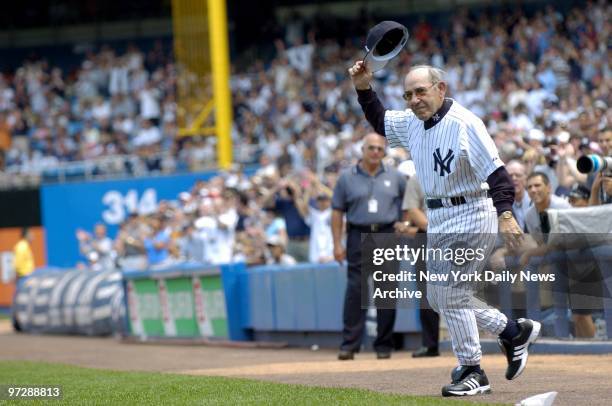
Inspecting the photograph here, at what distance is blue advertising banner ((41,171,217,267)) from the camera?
2609 centimetres

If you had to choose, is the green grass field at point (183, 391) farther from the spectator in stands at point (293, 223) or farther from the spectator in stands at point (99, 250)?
the spectator in stands at point (99, 250)

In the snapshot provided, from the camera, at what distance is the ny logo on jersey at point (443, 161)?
23.9 feet

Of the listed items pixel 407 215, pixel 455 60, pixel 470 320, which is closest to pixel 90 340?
pixel 407 215

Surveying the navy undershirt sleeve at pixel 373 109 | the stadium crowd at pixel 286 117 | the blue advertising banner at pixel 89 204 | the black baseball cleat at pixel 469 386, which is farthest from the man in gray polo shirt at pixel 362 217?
the blue advertising banner at pixel 89 204

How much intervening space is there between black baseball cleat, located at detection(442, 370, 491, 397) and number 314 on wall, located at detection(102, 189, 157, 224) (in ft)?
61.9

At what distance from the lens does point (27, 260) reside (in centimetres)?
2367

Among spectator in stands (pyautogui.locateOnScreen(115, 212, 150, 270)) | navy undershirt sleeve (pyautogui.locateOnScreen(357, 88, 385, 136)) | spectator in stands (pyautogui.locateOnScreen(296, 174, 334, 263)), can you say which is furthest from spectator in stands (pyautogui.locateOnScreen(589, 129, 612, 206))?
spectator in stands (pyautogui.locateOnScreen(115, 212, 150, 270))

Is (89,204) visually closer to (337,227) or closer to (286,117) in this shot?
(286,117)

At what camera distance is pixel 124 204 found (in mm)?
26469

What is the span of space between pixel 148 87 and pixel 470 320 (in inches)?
908

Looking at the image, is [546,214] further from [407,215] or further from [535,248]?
[407,215]

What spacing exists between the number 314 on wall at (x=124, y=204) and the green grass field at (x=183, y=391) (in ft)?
50.3

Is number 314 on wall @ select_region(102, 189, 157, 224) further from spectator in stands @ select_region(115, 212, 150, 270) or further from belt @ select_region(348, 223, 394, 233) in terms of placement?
belt @ select_region(348, 223, 394, 233)

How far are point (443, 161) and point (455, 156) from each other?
0.09 meters
